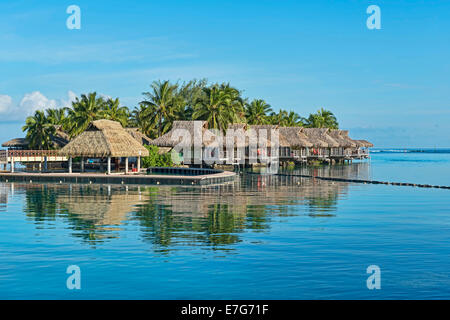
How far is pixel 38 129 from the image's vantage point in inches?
2377

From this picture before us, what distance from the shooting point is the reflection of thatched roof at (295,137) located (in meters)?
70.0

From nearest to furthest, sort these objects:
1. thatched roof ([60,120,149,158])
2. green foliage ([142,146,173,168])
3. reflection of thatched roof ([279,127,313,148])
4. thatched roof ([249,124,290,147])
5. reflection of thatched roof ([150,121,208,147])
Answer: thatched roof ([60,120,149,158]) → green foliage ([142,146,173,168]) → reflection of thatched roof ([150,121,208,147]) → thatched roof ([249,124,290,147]) → reflection of thatched roof ([279,127,313,148])

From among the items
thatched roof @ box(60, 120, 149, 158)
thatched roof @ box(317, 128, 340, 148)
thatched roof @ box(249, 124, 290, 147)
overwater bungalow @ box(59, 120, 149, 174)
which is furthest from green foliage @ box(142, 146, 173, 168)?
thatched roof @ box(317, 128, 340, 148)

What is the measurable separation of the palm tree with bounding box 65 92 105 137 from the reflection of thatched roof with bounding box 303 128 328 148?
3022 cm

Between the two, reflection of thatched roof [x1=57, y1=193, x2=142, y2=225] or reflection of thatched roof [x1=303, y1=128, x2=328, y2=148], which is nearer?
reflection of thatched roof [x1=57, y1=193, x2=142, y2=225]

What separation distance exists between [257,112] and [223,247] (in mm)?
61376

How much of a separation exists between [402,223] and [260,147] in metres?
42.5

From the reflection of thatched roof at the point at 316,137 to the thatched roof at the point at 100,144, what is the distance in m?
38.1

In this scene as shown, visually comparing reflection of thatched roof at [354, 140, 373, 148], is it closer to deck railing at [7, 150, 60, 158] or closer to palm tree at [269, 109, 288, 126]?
palm tree at [269, 109, 288, 126]

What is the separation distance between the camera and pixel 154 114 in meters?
63.8

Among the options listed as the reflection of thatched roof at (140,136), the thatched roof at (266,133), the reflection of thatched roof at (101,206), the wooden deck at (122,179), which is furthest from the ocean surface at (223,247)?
the thatched roof at (266,133)

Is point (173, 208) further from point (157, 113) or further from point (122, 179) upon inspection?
point (157, 113)

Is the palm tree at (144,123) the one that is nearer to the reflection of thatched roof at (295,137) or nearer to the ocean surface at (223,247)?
the reflection of thatched roof at (295,137)

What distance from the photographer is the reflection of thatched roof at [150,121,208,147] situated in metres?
53.2
